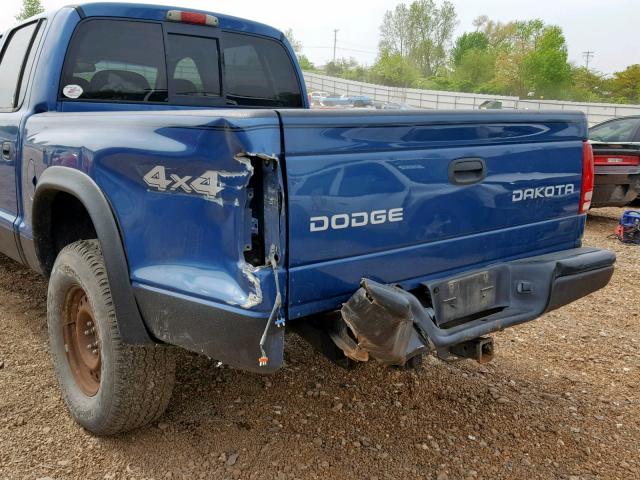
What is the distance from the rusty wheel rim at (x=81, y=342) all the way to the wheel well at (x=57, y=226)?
13.4 inches

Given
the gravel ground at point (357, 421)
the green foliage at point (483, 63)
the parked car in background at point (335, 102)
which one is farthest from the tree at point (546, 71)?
the gravel ground at point (357, 421)

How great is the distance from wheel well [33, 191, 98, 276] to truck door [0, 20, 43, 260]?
1.38 feet

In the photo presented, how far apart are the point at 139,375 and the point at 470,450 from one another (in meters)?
1.55

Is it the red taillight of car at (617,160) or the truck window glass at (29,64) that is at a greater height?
the truck window glass at (29,64)

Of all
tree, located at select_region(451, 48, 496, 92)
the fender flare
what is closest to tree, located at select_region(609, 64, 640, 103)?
tree, located at select_region(451, 48, 496, 92)

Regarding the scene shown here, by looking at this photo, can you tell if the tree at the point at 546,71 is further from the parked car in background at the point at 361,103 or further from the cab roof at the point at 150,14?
the cab roof at the point at 150,14

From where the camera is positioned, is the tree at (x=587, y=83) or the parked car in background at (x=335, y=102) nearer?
the parked car in background at (x=335, y=102)

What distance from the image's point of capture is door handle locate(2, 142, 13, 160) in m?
3.38

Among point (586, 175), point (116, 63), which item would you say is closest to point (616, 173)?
point (586, 175)

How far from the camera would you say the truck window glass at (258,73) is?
4156 millimetres

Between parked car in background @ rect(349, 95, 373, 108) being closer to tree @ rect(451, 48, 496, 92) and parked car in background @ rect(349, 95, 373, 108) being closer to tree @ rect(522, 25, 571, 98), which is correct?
tree @ rect(522, 25, 571, 98)

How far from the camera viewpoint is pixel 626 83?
62125 millimetres

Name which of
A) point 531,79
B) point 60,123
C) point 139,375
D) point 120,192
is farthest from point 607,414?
point 531,79

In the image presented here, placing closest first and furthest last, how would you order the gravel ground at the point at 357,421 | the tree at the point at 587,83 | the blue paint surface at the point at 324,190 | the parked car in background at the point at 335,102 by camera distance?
the blue paint surface at the point at 324,190 < the gravel ground at the point at 357,421 < the parked car in background at the point at 335,102 < the tree at the point at 587,83
